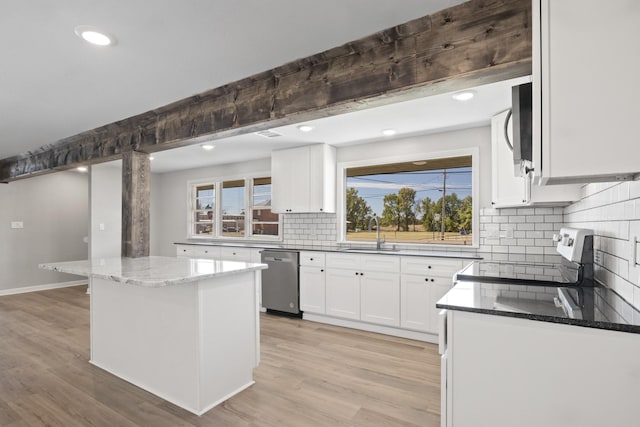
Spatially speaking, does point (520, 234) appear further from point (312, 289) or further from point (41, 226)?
point (41, 226)

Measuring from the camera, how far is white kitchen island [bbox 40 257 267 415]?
2250mm

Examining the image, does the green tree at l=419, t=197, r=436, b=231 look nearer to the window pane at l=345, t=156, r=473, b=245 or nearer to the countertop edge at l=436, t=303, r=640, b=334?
the window pane at l=345, t=156, r=473, b=245

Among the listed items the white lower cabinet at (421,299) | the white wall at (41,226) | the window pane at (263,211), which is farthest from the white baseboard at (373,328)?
the white wall at (41,226)

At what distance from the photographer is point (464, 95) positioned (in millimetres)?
2850

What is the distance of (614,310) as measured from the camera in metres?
1.35

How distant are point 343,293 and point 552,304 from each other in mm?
2698

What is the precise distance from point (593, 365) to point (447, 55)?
148 cm

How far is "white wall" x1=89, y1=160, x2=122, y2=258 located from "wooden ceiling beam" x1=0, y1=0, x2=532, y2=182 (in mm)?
3578

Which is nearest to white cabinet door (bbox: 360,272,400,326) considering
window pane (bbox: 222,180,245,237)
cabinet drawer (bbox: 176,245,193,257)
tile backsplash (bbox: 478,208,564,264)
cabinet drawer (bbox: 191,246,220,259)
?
tile backsplash (bbox: 478,208,564,264)

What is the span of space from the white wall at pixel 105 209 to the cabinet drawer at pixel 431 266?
5285mm

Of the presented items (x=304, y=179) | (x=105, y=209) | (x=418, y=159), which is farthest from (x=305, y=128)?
(x=105, y=209)

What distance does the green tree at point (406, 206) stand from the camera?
171 inches

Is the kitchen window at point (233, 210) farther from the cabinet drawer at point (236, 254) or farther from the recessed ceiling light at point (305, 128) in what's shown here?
the recessed ceiling light at point (305, 128)

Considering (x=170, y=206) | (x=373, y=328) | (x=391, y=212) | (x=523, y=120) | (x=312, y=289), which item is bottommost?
(x=373, y=328)
